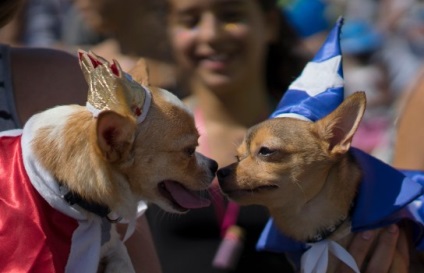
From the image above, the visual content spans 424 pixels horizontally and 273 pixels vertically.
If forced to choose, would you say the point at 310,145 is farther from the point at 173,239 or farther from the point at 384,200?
the point at 173,239

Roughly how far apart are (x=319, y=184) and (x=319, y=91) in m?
0.26

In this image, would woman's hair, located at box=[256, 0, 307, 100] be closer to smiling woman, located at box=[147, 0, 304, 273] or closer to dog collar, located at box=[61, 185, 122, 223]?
smiling woman, located at box=[147, 0, 304, 273]

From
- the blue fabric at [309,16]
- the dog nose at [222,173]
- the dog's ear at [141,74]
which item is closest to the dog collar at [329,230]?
the dog nose at [222,173]

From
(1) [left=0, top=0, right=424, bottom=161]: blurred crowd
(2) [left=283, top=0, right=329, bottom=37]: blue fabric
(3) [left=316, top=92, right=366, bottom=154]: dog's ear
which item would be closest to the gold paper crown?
(3) [left=316, top=92, right=366, bottom=154]: dog's ear

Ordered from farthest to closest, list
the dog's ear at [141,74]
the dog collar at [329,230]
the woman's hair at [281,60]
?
the woman's hair at [281,60] → the dog collar at [329,230] → the dog's ear at [141,74]

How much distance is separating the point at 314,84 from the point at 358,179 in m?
0.29

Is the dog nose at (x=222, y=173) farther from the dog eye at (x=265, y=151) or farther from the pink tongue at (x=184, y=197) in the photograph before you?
the pink tongue at (x=184, y=197)

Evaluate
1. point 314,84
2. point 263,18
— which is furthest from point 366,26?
point 314,84

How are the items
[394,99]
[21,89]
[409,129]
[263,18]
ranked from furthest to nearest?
[394,99] < [263,18] < [409,129] < [21,89]

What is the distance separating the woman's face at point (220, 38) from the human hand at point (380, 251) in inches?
45.1

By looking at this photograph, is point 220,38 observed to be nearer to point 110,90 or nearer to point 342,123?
point 342,123

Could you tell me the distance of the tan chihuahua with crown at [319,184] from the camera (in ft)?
9.41

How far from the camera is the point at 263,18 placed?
13.2 ft

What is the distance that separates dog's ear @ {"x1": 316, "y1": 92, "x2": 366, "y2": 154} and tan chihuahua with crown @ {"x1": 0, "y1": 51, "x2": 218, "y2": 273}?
453 millimetres
